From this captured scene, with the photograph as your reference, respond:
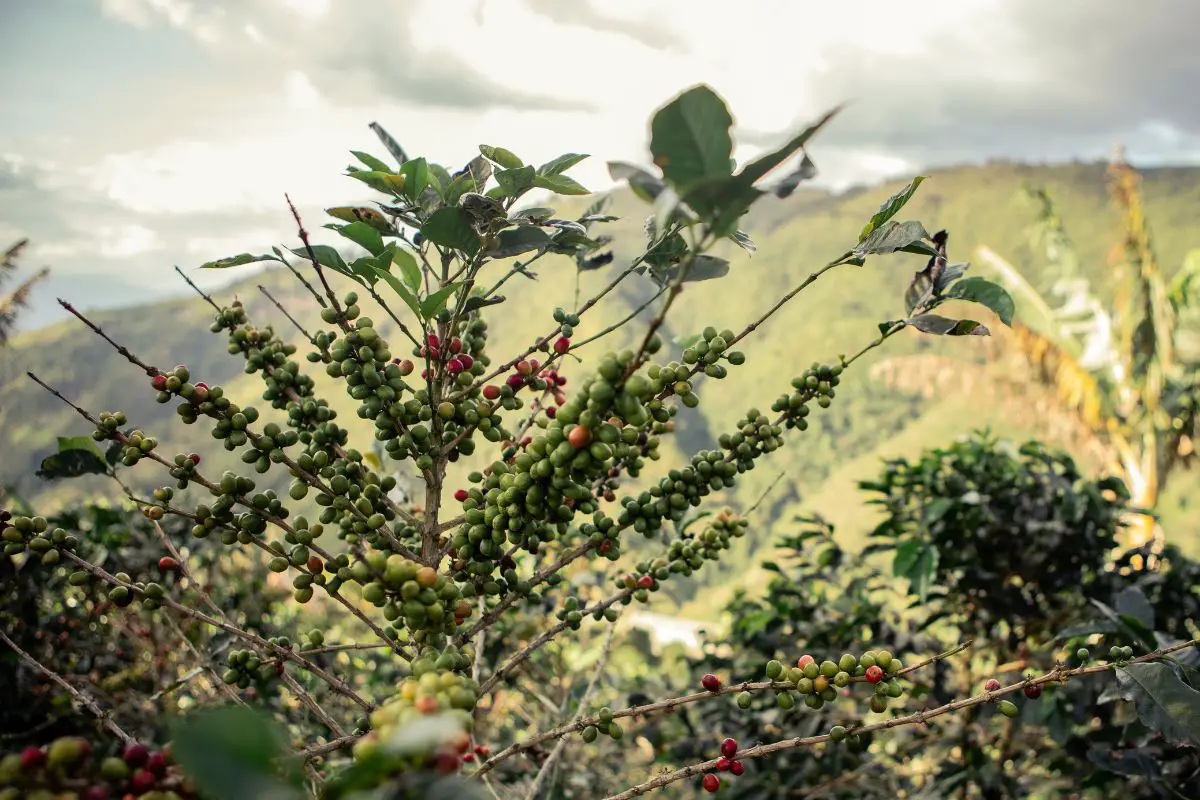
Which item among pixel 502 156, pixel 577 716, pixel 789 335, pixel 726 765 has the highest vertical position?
pixel 789 335

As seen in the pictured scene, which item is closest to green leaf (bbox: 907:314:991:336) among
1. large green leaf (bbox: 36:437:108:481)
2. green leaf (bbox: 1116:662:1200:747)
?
green leaf (bbox: 1116:662:1200:747)

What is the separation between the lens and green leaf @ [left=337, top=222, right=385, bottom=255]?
1057 millimetres

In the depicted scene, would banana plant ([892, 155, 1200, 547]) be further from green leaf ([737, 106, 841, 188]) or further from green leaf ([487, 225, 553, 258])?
green leaf ([737, 106, 841, 188])

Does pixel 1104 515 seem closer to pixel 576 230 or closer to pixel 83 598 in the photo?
pixel 576 230

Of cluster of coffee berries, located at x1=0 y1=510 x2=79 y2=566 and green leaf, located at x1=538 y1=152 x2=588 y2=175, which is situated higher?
green leaf, located at x1=538 y1=152 x2=588 y2=175

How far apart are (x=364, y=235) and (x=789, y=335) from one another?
69.5 m

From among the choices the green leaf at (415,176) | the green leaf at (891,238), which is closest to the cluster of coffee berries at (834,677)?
the green leaf at (891,238)

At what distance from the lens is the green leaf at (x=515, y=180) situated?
3.67ft

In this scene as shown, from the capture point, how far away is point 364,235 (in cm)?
107

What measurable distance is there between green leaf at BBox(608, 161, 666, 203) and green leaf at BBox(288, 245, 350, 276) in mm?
556

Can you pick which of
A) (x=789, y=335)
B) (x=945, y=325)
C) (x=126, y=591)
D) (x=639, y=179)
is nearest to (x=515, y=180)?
(x=639, y=179)

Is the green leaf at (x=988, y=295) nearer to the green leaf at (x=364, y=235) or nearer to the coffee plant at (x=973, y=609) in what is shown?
the green leaf at (x=364, y=235)

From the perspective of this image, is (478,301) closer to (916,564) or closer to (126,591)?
(126,591)

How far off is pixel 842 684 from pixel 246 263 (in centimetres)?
110
